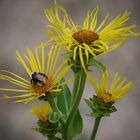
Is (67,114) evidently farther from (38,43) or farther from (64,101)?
(38,43)

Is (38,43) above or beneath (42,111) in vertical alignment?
above

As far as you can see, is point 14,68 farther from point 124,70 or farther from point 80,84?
point 80,84

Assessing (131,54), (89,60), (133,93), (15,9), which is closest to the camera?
(89,60)

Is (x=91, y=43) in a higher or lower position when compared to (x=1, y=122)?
lower

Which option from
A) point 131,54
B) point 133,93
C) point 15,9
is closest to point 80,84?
point 133,93

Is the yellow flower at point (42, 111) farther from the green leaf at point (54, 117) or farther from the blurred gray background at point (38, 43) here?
the blurred gray background at point (38, 43)

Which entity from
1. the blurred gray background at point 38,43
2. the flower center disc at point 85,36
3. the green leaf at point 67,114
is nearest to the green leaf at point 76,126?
the green leaf at point 67,114

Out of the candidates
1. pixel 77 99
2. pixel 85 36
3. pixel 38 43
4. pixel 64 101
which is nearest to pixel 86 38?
pixel 85 36
